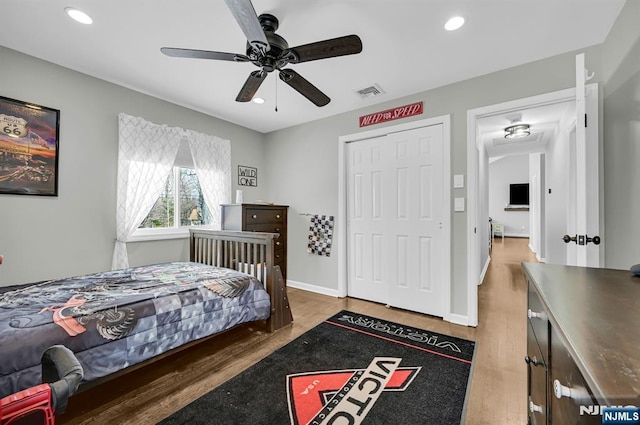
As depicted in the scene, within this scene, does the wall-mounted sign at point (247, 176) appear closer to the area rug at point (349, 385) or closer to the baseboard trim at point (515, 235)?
the area rug at point (349, 385)

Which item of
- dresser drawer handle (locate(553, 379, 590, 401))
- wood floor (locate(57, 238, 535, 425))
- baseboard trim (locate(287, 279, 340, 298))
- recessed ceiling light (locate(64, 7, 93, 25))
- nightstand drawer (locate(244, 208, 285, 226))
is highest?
recessed ceiling light (locate(64, 7, 93, 25))

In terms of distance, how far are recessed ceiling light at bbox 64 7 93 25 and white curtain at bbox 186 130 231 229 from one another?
1543mm

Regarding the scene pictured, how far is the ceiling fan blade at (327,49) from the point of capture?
1.61 meters

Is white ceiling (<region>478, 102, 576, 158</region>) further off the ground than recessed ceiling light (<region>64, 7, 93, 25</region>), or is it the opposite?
recessed ceiling light (<region>64, 7, 93, 25</region>)

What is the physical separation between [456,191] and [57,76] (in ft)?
13.1

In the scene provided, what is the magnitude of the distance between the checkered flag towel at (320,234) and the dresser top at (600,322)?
2717 mm

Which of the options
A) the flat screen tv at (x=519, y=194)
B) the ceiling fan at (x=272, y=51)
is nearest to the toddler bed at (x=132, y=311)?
the ceiling fan at (x=272, y=51)

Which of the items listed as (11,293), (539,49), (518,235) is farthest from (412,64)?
(518,235)

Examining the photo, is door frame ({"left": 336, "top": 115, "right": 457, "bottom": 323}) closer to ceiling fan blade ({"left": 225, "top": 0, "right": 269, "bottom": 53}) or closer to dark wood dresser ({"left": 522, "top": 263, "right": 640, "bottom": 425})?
dark wood dresser ({"left": 522, "top": 263, "right": 640, "bottom": 425})

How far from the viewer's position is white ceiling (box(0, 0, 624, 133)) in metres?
1.79

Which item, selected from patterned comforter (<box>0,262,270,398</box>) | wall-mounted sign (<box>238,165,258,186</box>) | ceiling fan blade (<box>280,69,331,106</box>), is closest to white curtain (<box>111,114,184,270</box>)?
patterned comforter (<box>0,262,270,398</box>)

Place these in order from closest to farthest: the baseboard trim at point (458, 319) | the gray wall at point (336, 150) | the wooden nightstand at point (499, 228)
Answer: the gray wall at point (336, 150)
the baseboard trim at point (458, 319)
the wooden nightstand at point (499, 228)

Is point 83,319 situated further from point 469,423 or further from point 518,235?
point 518,235

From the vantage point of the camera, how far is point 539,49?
2215 millimetres
